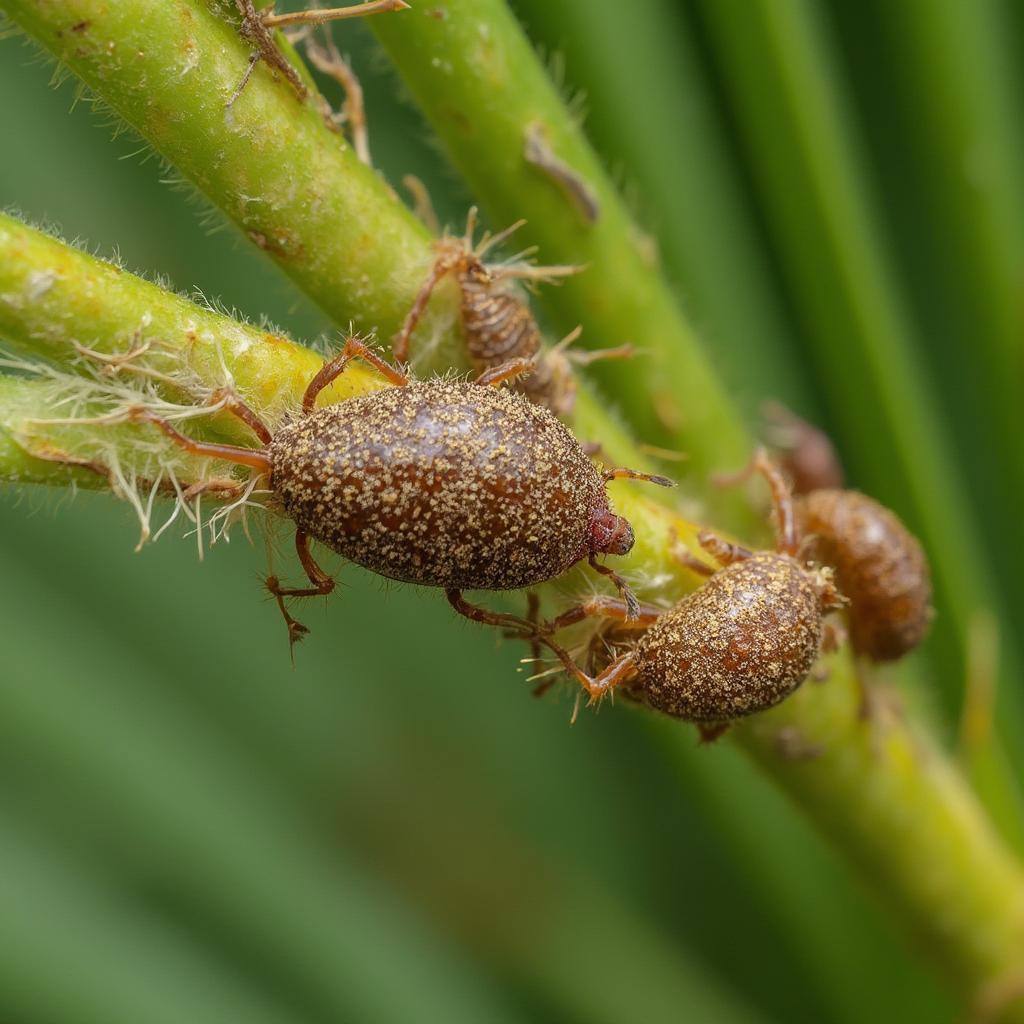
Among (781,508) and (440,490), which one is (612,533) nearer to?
(440,490)

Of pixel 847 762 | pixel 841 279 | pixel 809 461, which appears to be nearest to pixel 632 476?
pixel 847 762

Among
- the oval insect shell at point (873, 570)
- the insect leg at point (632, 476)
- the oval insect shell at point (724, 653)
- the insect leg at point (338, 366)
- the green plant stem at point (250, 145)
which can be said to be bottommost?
the oval insect shell at point (873, 570)

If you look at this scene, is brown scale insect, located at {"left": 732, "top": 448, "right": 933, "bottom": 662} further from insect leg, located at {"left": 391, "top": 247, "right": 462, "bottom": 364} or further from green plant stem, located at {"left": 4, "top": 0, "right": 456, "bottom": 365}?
green plant stem, located at {"left": 4, "top": 0, "right": 456, "bottom": 365}

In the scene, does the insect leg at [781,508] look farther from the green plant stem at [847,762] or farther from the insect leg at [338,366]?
the insect leg at [338,366]

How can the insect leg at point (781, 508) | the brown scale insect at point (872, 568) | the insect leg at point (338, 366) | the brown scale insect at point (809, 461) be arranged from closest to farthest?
the insect leg at point (338, 366) → the insect leg at point (781, 508) → the brown scale insect at point (872, 568) → the brown scale insect at point (809, 461)

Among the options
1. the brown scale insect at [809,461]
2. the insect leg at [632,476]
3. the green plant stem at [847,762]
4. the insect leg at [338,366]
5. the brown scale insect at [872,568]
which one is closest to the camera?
the green plant stem at [847,762]

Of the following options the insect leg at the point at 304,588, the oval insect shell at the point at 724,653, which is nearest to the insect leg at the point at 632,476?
the oval insect shell at the point at 724,653

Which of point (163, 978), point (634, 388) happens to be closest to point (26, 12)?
point (634, 388)
